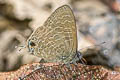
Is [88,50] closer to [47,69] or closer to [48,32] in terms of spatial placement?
[48,32]

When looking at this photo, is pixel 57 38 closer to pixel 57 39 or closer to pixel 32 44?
pixel 57 39

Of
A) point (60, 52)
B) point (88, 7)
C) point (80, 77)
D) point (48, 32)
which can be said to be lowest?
point (80, 77)

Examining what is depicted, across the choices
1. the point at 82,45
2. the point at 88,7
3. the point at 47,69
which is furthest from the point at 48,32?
the point at 88,7

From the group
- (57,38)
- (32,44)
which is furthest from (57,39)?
(32,44)

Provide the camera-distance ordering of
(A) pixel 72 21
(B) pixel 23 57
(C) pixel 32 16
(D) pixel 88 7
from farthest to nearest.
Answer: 1. (D) pixel 88 7
2. (C) pixel 32 16
3. (B) pixel 23 57
4. (A) pixel 72 21

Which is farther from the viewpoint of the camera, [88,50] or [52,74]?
[88,50]
